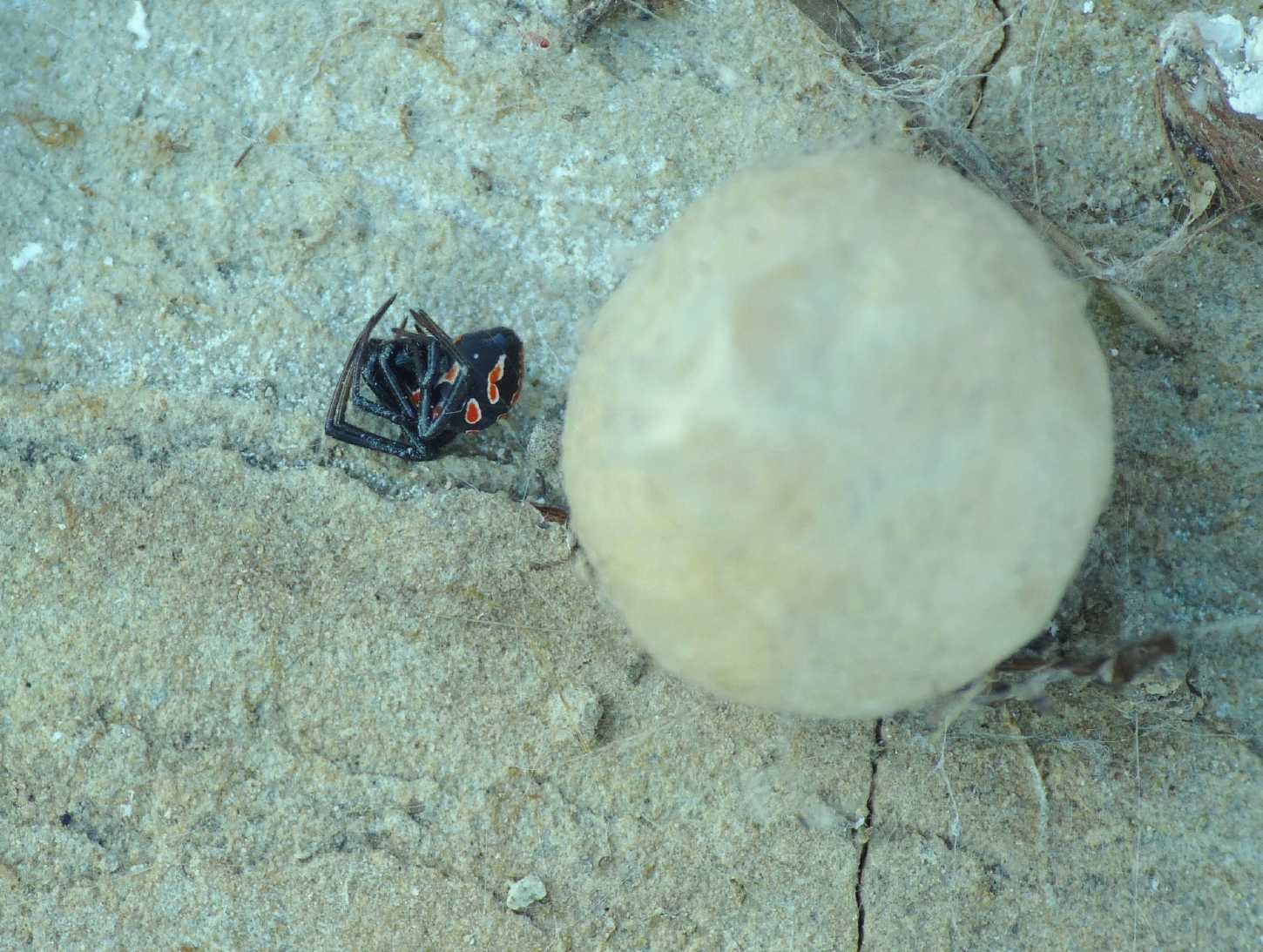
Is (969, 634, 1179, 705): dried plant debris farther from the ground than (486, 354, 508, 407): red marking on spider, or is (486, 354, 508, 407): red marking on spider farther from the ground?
(486, 354, 508, 407): red marking on spider

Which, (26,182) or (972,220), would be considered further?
(26,182)

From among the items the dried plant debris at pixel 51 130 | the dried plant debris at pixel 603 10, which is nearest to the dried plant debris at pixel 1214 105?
the dried plant debris at pixel 603 10

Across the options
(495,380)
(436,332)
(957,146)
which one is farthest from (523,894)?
(957,146)

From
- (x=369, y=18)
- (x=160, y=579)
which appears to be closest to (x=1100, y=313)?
(x=369, y=18)

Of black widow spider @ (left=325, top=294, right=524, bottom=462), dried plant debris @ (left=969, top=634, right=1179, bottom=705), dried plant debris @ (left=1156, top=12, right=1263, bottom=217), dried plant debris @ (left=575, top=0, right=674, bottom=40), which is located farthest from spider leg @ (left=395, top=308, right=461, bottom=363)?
dried plant debris @ (left=1156, top=12, right=1263, bottom=217)

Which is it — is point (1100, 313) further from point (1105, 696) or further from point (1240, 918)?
point (1240, 918)

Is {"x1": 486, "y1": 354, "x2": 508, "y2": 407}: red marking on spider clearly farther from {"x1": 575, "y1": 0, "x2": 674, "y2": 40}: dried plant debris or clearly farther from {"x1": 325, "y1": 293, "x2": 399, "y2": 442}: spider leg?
{"x1": 575, "y1": 0, "x2": 674, "y2": 40}: dried plant debris
